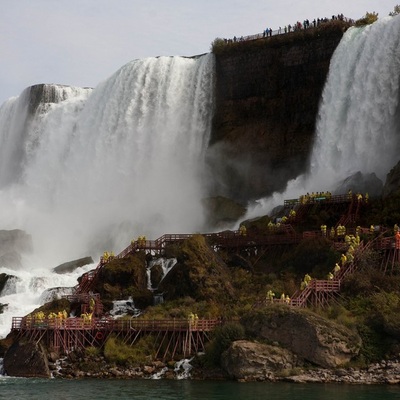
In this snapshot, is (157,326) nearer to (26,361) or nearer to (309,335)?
(26,361)

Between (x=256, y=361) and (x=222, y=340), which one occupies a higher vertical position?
(x=222, y=340)

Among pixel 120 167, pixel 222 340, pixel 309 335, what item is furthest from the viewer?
pixel 120 167

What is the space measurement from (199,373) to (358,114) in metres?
32.0

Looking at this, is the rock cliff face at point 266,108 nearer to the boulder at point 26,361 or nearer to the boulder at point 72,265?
the boulder at point 72,265

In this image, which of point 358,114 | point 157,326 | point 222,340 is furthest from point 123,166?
point 222,340

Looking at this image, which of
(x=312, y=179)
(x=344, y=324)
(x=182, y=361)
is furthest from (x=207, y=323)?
(x=312, y=179)

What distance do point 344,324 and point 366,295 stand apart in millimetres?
4408

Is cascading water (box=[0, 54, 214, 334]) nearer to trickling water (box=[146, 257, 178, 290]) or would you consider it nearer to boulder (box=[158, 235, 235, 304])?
trickling water (box=[146, 257, 178, 290])

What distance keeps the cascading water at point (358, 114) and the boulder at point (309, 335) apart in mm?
25163

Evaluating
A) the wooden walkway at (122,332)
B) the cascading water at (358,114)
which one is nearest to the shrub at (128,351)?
the wooden walkway at (122,332)

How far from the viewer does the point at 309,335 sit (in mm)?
44625

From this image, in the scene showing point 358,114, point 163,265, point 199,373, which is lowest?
point 199,373

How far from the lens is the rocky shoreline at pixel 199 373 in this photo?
141 ft

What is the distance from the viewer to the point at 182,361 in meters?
47.5
